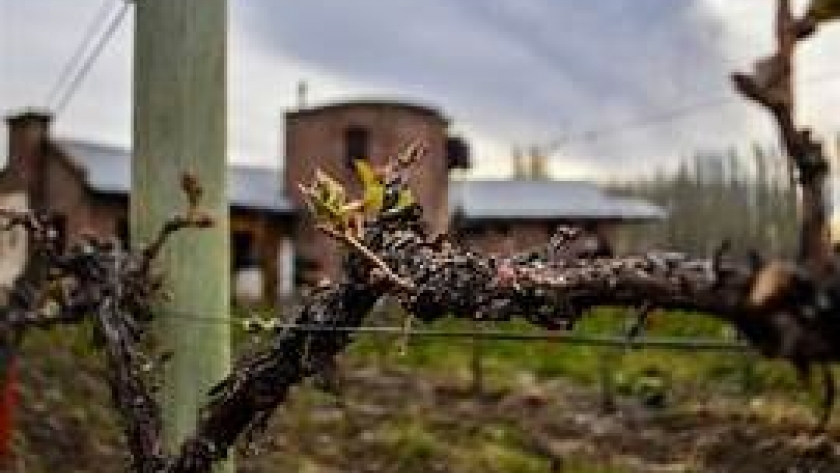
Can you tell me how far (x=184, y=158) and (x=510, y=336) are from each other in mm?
1254

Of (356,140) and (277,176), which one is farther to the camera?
(277,176)

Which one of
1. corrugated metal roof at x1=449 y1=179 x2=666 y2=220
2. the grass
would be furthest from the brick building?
the grass

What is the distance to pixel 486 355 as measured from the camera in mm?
15281

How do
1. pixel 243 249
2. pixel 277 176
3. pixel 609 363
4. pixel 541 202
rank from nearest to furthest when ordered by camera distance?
pixel 609 363
pixel 243 249
pixel 277 176
pixel 541 202

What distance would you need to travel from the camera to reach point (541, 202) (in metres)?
28.2

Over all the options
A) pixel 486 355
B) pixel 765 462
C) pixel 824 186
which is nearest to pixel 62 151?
pixel 486 355

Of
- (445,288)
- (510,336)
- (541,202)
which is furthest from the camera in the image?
(541,202)

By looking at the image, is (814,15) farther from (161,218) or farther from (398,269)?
(161,218)

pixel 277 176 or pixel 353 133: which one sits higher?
pixel 353 133

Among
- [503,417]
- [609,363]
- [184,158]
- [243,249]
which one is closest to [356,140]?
[243,249]

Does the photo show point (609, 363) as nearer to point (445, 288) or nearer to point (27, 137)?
point (445, 288)

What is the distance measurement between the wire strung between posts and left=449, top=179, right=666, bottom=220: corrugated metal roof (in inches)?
943

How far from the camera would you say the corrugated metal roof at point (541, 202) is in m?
27.5

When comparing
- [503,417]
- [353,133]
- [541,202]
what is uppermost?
[353,133]
